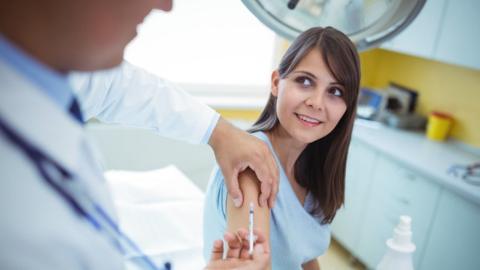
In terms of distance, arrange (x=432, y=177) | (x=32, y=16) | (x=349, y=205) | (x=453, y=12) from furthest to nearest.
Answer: (x=349, y=205) < (x=453, y=12) < (x=432, y=177) < (x=32, y=16)

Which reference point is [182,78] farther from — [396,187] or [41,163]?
[41,163]

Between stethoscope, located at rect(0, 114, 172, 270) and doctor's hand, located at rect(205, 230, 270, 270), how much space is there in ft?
0.84

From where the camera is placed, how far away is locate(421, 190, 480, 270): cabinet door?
212 cm

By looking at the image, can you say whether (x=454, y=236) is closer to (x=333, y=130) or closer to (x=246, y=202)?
(x=333, y=130)

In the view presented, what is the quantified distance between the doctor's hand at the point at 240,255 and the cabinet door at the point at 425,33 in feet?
7.06

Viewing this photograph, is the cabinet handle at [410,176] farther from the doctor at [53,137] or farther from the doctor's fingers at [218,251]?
the doctor at [53,137]

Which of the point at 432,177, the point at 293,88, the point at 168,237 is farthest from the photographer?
the point at 432,177

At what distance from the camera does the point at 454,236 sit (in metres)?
2.21

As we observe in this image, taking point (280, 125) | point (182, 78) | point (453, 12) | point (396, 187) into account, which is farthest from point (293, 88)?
point (182, 78)

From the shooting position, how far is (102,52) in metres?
0.43

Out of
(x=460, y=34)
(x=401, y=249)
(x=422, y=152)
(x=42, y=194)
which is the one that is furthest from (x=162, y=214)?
(x=460, y=34)

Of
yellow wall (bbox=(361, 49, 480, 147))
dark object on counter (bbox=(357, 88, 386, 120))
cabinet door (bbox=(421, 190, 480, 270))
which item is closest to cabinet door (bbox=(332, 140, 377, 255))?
dark object on counter (bbox=(357, 88, 386, 120))

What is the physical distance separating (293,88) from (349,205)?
1947 mm

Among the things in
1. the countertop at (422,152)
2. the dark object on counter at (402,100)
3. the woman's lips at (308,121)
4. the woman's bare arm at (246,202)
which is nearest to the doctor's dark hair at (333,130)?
the woman's lips at (308,121)
